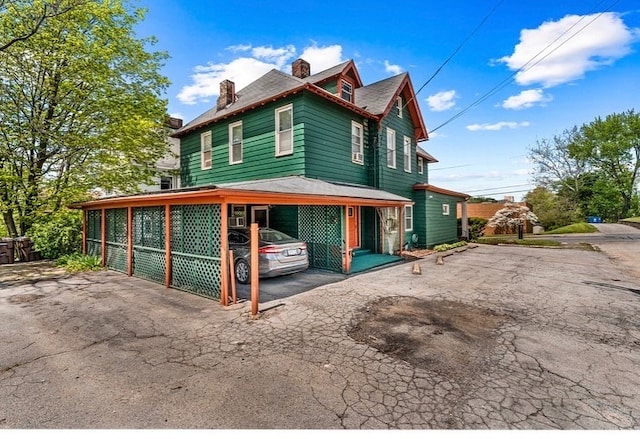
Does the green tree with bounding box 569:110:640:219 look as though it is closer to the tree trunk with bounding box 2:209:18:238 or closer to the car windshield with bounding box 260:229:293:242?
the car windshield with bounding box 260:229:293:242

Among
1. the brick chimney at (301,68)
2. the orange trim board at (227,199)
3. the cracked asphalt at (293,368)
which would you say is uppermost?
the brick chimney at (301,68)

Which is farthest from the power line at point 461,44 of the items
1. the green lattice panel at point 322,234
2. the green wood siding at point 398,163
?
the green lattice panel at point 322,234

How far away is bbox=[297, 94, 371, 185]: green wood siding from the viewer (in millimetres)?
10570

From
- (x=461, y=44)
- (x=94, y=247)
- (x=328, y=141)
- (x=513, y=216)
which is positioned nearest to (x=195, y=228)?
(x=328, y=141)

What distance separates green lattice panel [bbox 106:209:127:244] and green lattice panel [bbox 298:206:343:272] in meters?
5.88

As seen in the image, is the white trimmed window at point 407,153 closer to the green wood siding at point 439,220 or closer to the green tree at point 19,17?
the green wood siding at point 439,220

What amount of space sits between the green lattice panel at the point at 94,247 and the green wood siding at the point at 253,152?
198 inches

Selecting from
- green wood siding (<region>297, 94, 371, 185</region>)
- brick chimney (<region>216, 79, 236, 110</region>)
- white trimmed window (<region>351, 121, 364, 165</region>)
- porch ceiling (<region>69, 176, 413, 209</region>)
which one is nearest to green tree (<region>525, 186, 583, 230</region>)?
white trimmed window (<region>351, 121, 364, 165</region>)

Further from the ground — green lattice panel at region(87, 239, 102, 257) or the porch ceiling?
the porch ceiling

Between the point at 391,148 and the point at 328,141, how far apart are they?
14.5ft

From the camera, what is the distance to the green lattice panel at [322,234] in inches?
386

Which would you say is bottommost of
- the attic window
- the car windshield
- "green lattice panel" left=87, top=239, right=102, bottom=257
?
"green lattice panel" left=87, top=239, right=102, bottom=257

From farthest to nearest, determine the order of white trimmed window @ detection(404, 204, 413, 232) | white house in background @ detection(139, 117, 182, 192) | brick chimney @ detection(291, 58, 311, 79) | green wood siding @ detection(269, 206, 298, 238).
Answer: white house in background @ detection(139, 117, 182, 192) < white trimmed window @ detection(404, 204, 413, 232) < brick chimney @ detection(291, 58, 311, 79) < green wood siding @ detection(269, 206, 298, 238)

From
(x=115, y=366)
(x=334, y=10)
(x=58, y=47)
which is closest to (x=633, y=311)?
(x=115, y=366)
